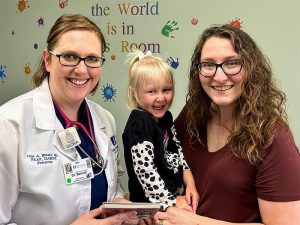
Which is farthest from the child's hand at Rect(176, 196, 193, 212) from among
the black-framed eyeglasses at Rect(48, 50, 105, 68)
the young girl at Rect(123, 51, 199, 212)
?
the black-framed eyeglasses at Rect(48, 50, 105, 68)

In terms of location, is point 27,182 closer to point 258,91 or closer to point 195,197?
point 195,197

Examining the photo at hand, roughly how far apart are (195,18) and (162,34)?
10.7 inches

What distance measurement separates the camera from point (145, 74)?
5.56 feet

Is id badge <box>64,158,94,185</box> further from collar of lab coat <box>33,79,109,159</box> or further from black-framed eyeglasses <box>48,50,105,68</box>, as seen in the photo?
black-framed eyeglasses <box>48,50,105,68</box>

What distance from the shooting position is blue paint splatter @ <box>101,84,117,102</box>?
2.92 metres

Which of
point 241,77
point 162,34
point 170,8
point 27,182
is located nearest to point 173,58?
point 162,34

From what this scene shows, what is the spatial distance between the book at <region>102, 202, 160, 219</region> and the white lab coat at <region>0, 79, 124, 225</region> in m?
0.16

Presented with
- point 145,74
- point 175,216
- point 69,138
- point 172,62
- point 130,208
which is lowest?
point 175,216

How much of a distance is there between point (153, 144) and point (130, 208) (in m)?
0.42

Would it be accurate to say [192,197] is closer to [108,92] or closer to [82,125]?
[82,125]

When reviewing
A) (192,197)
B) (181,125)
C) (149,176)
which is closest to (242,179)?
(192,197)

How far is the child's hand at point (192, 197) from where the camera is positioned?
5.10ft

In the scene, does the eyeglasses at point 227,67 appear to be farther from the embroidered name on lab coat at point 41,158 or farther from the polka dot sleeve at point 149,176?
the embroidered name on lab coat at point 41,158

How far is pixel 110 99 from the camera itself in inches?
116
